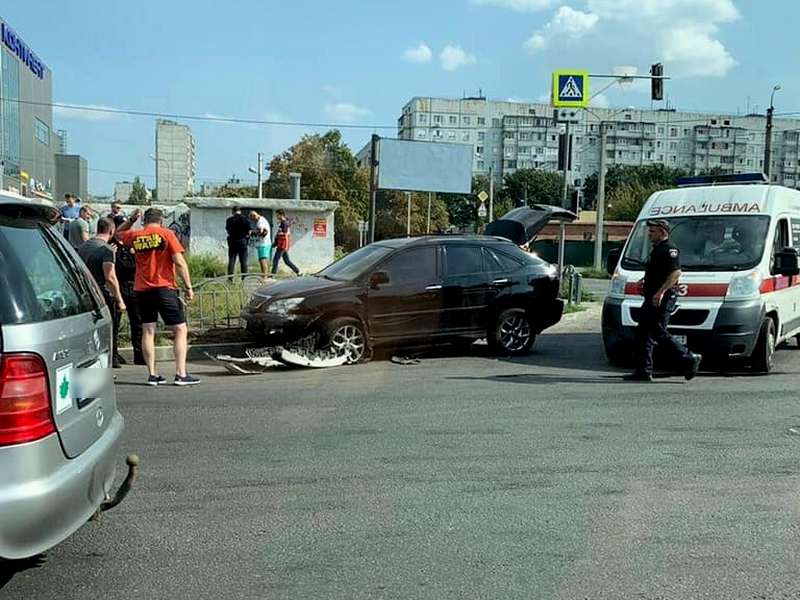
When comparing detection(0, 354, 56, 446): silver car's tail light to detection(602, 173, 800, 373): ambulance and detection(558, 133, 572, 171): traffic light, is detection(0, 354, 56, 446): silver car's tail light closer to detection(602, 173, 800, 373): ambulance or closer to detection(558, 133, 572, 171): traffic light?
detection(602, 173, 800, 373): ambulance

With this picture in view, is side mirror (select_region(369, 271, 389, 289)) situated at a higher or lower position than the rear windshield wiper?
lower

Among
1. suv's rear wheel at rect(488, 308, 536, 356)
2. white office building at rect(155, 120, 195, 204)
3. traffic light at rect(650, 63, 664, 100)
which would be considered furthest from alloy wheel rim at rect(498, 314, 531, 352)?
white office building at rect(155, 120, 195, 204)

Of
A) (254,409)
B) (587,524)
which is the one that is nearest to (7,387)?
(587,524)

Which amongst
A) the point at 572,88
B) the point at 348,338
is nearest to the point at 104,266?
the point at 348,338

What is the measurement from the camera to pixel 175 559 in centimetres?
400

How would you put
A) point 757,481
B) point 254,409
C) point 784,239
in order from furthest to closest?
point 784,239 < point 254,409 < point 757,481

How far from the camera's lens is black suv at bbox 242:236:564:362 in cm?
1005

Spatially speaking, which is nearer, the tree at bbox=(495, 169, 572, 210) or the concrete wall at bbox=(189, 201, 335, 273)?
the concrete wall at bbox=(189, 201, 335, 273)

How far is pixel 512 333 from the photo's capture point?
11195 mm

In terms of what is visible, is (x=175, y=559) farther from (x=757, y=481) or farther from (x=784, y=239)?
(x=784, y=239)

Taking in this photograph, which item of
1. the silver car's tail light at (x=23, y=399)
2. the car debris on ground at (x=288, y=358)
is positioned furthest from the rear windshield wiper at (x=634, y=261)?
the silver car's tail light at (x=23, y=399)

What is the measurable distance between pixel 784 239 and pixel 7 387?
9.77m

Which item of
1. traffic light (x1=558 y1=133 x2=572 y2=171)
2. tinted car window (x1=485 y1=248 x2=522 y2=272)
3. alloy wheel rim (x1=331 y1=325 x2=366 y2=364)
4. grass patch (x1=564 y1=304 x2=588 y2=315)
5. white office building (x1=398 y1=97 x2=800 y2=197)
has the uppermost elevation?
white office building (x1=398 y1=97 x2=800 y2=197)

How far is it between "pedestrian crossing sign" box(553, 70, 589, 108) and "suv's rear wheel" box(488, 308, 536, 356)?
1287 cm
